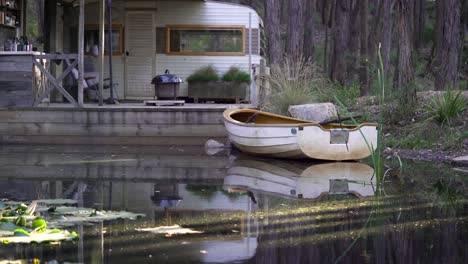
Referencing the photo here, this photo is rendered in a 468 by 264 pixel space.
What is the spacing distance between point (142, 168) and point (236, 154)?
3.19 metres

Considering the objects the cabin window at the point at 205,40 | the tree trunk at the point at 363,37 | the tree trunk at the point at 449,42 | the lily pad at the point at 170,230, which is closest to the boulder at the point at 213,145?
the cabin window at the point at 205,40

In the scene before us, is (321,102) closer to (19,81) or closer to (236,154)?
(236,154)

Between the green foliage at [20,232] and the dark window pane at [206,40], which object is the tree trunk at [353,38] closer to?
the dark window pane at [206,40]

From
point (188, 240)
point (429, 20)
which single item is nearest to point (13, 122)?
point (188, 240)

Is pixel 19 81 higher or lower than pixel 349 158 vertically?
higher

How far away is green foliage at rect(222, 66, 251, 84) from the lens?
2014cm

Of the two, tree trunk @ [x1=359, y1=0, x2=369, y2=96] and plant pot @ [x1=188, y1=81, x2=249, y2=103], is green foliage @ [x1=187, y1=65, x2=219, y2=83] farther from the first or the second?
tree trunk @ [x1=359, y1=0, x2=369, y2=96]

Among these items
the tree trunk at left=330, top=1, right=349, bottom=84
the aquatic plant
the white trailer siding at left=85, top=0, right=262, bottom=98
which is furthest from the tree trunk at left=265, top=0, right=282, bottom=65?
the aquatic plant

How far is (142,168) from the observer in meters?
12.7

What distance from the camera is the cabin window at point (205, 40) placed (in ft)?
68.2

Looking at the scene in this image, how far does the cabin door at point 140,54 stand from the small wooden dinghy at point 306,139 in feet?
22.3

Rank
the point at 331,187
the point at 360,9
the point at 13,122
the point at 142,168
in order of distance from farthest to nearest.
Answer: the point at 360,9
the point at 13,122
the point at 142,168
the point at 331,187

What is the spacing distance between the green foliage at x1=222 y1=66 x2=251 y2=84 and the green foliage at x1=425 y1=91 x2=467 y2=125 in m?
5.53

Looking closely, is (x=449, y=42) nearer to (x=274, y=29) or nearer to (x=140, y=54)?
(x=274, y=29)
